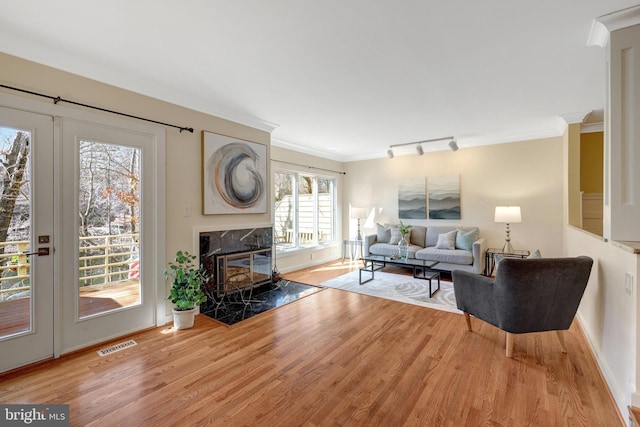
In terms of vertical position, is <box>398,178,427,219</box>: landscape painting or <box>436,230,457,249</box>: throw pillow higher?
<box>398,178,427,219</box>: landscape painting

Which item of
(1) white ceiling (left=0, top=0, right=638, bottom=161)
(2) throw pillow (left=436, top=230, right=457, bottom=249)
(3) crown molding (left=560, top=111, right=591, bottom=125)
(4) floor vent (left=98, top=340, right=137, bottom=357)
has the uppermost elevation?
(1) white ceiling (left=0, top=0, right=638, bottom=161)

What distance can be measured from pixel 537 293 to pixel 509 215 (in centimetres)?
272

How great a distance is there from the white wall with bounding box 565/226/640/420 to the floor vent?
3600mm

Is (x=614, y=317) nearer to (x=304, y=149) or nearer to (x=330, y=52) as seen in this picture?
(x=330, y=52)

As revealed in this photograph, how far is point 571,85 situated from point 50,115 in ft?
15.6

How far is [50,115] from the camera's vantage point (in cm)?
225

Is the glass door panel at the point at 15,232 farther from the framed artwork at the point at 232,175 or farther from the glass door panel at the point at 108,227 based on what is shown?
the framed artwork at the point at 232,175

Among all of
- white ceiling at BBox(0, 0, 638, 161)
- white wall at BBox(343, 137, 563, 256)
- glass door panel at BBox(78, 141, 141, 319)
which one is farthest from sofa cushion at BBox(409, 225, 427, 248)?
glass door panel at BBox(78, 141, 141, 319)

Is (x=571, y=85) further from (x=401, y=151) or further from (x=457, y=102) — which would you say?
(x=401, y=151)

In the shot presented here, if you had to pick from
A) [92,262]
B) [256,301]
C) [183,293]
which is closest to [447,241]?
[256,301]

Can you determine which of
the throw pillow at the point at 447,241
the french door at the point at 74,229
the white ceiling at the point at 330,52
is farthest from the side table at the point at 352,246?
the french door at the point at 74,229

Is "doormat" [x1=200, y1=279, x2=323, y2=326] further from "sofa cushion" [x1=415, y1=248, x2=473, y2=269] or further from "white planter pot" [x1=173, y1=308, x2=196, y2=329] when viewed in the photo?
"sofa cushion" [x1=415, y1=248, x2=473, y2=269]

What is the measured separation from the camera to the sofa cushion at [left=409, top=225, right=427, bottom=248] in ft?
18.1

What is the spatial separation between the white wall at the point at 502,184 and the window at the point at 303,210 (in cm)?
126
